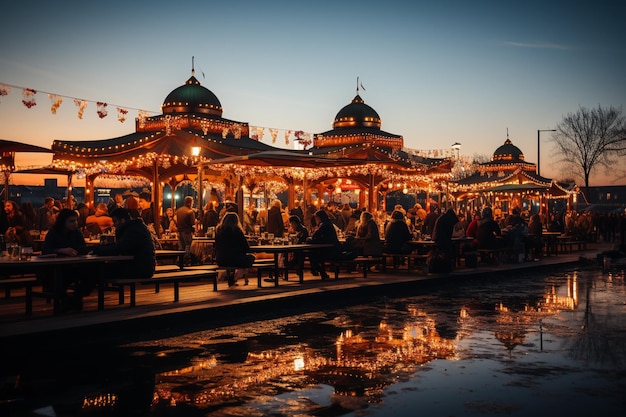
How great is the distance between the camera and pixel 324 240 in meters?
15.9

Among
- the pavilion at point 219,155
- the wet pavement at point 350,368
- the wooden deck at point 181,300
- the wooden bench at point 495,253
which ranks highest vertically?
the pavilion at point 219,155

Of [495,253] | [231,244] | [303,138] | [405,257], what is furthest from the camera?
[303,138]

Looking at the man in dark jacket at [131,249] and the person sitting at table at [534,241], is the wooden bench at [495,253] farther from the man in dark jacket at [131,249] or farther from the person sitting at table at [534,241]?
the man in dark jacket at [131,249]

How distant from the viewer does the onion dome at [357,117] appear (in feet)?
133

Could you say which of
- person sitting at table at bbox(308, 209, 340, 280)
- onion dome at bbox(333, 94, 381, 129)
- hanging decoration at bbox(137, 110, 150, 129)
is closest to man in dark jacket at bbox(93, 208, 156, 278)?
person sitting at table at bbox(308, 209, 340, 280)

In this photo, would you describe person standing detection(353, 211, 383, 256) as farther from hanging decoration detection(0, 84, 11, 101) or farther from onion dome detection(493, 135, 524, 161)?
onion dome detection(493, 135, 524, 161)

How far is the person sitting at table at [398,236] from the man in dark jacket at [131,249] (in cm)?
871

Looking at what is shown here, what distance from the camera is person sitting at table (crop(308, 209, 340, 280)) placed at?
15852mm

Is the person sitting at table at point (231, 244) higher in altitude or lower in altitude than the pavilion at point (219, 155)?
lower

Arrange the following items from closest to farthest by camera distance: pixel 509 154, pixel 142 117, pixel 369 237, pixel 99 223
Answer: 1. pixel 369 237
2. pixel 99 223
3. pixel 142 117
4. pixel 509 154

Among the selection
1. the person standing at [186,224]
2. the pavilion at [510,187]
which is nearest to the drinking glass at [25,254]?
the person standing at [186,224]

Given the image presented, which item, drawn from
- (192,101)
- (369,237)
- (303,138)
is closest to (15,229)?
(369,237)

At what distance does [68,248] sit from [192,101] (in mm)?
23891

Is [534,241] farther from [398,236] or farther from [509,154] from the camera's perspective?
[509,154]
